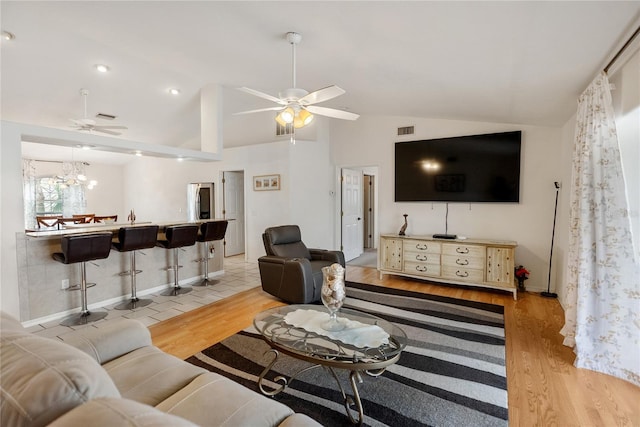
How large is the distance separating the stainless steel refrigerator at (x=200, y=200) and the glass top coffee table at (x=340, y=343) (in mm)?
5329

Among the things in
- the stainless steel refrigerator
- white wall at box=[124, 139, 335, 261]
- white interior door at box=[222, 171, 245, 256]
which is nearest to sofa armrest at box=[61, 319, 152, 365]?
white wall at box=[124, 139, 335, 261]

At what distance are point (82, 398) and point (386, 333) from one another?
68.5 inches

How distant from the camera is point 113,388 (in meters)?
0.94

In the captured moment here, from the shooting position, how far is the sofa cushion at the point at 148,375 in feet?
4.62

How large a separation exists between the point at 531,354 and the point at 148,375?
3019 millimetres

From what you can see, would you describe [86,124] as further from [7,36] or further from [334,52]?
[334,52]

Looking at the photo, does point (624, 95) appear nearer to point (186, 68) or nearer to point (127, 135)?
point (186, 68)

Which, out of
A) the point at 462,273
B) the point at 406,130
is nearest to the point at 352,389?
the point at 462,273

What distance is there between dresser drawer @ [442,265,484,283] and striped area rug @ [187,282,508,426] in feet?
3.03

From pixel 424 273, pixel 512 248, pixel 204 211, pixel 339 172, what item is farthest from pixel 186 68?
pixel 512 248

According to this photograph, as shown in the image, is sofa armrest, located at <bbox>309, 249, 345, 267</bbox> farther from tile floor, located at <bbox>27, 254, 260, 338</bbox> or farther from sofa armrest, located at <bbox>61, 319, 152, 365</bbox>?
sofa armrest, located at <bbox>61, 319, 152, 365</bbox>

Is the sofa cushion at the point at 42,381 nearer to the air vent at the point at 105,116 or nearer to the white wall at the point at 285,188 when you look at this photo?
the white wall at the point at 285,188

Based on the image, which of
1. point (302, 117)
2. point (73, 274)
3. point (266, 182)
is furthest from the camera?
point (266, 182)

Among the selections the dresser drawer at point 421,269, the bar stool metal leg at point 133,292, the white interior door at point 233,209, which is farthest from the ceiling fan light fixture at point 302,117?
the white interior door at point 233,209
